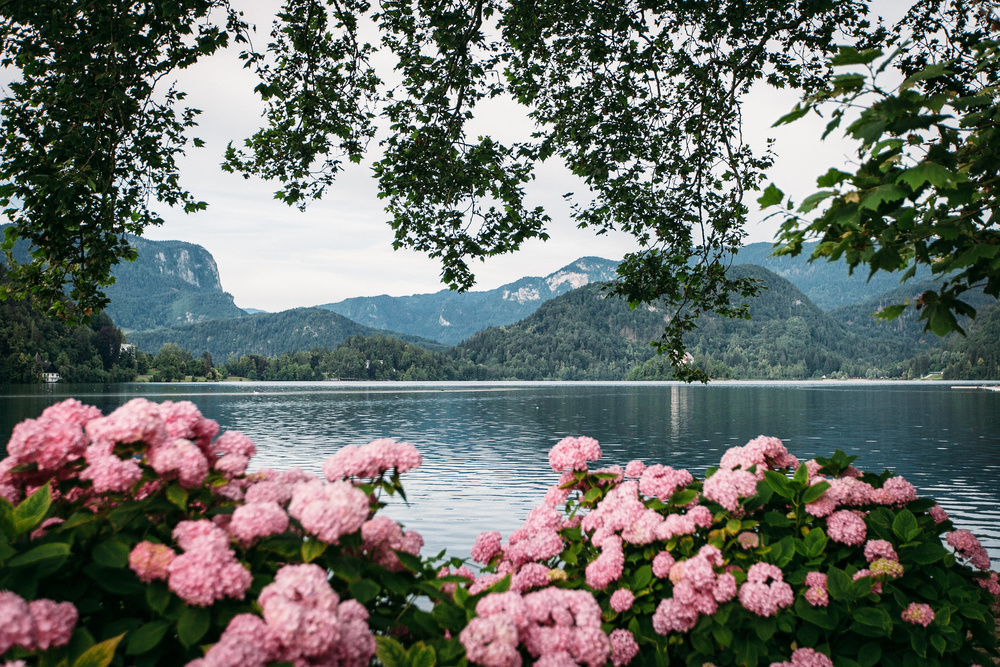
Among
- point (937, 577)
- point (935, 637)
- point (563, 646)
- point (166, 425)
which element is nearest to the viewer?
point (563, 646)

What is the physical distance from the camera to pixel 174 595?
2.25 metres

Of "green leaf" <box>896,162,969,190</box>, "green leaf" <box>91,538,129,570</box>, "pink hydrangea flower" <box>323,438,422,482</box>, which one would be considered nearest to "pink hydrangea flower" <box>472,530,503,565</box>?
"pink hydrangea flower" <box>323,438,422,482</box>

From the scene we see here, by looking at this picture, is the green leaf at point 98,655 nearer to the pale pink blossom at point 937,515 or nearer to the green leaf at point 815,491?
the green leaf at point 815,491

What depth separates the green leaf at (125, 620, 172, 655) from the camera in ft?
6.72

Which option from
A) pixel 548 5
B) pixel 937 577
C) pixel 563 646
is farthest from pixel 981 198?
pixel 548 5

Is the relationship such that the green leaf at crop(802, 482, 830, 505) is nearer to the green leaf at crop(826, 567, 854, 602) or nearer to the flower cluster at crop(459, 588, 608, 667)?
the green leaf at crop(826, 567, 854, 602)

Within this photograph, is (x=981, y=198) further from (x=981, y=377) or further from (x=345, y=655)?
(x=981, y=377)

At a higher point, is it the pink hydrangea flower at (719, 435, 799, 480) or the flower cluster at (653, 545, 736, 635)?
the pink hydrangea flower at (719, 435, 799, 480)

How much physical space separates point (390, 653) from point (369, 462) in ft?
2.94

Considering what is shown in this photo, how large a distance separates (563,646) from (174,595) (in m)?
1.54

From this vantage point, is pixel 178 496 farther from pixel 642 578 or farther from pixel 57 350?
pixel 57 350

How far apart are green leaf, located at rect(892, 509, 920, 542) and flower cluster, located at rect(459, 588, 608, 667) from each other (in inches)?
90.2

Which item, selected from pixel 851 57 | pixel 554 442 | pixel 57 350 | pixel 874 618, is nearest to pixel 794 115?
pixel 851 57

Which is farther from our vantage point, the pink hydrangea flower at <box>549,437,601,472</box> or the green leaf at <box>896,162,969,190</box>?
the pink hydrangea flower at <box>549,437,601,472</box>
